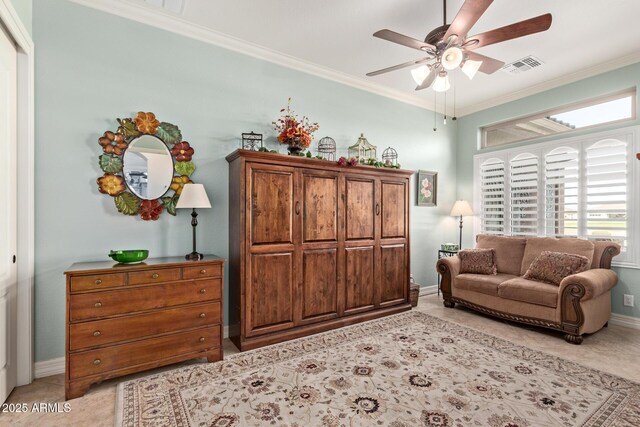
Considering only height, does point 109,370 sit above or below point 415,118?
below

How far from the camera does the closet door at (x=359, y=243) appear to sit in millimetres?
3631

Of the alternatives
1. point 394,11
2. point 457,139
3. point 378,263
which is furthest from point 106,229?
point 457,139

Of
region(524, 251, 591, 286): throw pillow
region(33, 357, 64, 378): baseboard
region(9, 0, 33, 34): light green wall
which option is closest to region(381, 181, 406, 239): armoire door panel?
region(524, 251, 591, 286): throw pillow

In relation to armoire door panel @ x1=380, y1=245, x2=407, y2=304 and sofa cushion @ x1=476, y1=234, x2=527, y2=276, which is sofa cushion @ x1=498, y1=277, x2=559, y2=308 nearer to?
sofa cushion @ x1=476, y1=234, x2=527, y2=276

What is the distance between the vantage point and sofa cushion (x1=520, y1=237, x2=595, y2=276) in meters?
3.68

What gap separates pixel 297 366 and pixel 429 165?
151 inches

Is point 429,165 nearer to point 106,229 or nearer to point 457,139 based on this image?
point 457,139

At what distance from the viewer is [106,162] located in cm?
273

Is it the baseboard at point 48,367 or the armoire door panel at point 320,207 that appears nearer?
the baseboard at point 48,367

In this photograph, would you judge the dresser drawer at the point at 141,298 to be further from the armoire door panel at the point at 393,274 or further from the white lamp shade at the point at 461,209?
the white lamp shade at the point at 461,209

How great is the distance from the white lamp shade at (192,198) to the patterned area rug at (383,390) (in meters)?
1.35

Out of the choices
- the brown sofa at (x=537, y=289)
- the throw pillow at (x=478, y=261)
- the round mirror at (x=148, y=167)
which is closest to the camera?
the round mirror at (x=148, y=167)

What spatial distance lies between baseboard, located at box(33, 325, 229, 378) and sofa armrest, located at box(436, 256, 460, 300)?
166 inches

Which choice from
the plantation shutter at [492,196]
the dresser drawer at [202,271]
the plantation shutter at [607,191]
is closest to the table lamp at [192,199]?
the dresser drawer at [202,271]
